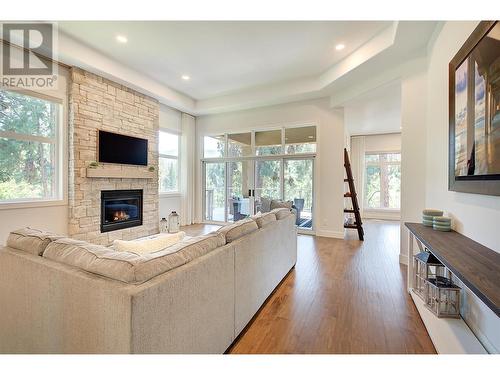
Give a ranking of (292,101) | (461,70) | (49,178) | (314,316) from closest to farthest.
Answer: (461,70)
(314,316)
(49,178)
(292,101)

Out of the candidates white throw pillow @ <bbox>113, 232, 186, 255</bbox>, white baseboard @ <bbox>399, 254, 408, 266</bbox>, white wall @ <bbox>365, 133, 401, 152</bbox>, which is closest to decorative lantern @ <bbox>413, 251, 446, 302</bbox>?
white baseboard @ <bbox>399, 254, 408, 266</bbox>

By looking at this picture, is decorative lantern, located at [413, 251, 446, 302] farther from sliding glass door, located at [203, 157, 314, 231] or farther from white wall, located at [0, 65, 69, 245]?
white wall, located at [0, 65, 69, 245]

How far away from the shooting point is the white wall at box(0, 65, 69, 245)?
335 centimetres

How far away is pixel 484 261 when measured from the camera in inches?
55.8

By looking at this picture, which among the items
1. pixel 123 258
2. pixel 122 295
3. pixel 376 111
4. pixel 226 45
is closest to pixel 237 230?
pixel 123 258

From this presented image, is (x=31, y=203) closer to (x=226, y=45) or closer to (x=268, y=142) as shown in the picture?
(x=226, y=45)

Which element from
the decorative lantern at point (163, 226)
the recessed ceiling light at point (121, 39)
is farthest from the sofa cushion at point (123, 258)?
the decorative lantern at point (163, 226)

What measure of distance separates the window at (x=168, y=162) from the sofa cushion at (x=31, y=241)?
14.1 ft

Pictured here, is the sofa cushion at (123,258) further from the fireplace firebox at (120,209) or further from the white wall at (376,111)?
the white wall at (376,111)

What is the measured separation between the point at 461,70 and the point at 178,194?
5843mm

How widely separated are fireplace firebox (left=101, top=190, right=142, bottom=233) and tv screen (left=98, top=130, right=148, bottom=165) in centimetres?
62

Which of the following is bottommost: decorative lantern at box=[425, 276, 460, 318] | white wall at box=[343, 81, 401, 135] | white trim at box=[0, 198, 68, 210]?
decorative lantern at box=[425, 276, 460, 318]

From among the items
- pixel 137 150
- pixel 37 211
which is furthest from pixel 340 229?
pixel 37 211
